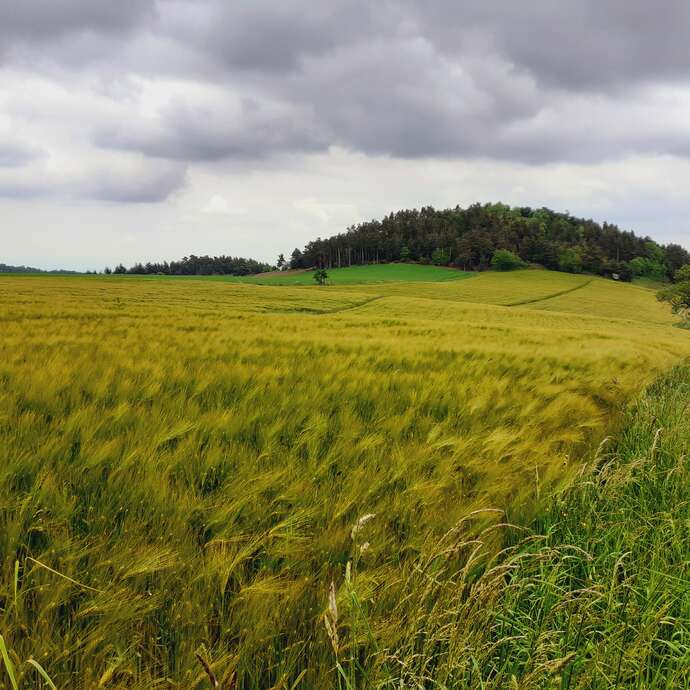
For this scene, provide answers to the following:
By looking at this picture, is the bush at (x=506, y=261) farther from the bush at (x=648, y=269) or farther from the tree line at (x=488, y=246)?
the bush at (x=648, y=269)

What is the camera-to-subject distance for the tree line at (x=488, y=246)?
322 ft

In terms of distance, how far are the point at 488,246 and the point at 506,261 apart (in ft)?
22.1

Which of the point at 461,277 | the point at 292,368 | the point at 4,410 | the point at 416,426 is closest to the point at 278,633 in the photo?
the point at 416,426

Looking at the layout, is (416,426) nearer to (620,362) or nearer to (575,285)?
(620,362)

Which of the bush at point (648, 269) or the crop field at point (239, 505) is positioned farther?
the bush at point (648, 269)

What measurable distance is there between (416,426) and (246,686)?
1.82 m

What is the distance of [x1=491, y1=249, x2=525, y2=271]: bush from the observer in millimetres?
94312

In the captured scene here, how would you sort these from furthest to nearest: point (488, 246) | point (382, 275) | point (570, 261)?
point (488, 246)
point (570, 261)
point (382, 275)

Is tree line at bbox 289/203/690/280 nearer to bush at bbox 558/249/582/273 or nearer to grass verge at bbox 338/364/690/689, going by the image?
bush at bbox 558/249/582/273

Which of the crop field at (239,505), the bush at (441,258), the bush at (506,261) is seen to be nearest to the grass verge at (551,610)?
the crop field at (239,505)

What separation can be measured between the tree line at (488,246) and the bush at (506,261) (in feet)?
11.0

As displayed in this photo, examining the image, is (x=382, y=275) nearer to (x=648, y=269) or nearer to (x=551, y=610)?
(x=648, y=269)

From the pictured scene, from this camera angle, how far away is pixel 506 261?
9469cm

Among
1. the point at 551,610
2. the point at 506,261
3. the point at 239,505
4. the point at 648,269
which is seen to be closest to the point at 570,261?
the point at 506,261
